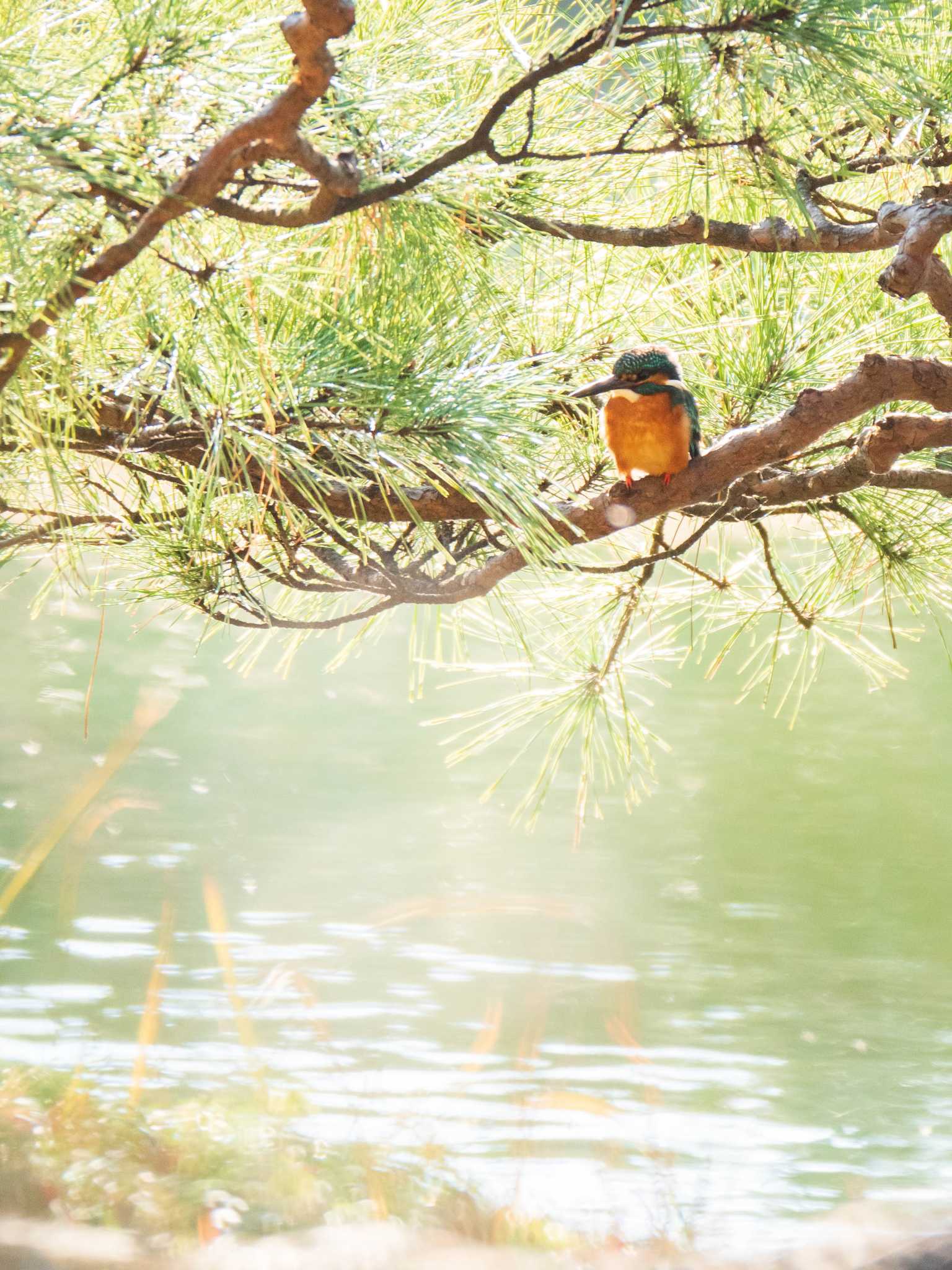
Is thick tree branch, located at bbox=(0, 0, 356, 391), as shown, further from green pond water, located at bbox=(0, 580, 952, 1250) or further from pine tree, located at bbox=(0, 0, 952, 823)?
green pond water, located at bbox=(0, 580, 952, 1250)

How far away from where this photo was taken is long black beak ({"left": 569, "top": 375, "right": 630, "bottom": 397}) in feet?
2.05

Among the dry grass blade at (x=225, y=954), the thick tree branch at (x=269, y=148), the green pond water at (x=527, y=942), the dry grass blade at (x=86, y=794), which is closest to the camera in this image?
the thick tree branch at (x=269, y=148)

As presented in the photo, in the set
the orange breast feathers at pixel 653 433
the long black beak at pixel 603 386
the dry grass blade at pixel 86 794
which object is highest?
the long black beak at pixel 603 386

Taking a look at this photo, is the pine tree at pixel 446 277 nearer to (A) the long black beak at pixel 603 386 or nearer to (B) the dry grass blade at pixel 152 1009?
(A) the long black beak at pixel 603 386

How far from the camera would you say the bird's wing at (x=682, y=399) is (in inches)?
24.3

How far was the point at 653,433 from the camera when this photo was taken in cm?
61

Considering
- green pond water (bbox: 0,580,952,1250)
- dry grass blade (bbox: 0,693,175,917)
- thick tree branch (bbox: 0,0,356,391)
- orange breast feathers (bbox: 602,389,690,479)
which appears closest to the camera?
thick tree branch (bbox: 0,0,356,391)

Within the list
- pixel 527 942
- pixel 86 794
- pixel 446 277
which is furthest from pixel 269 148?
pixel 86 794

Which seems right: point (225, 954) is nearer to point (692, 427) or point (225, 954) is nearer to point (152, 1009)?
point (152, 1009)

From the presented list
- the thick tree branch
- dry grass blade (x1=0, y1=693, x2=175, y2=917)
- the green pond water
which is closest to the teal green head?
the thick tree branch

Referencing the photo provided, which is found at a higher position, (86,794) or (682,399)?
(682,399)

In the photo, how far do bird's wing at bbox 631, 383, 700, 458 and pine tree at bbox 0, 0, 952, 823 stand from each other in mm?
36

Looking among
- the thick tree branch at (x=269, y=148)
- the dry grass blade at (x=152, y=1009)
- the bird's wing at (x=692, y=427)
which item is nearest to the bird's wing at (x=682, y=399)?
the bird's wing at (x=692, y=427)

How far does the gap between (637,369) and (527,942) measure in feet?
3.15
